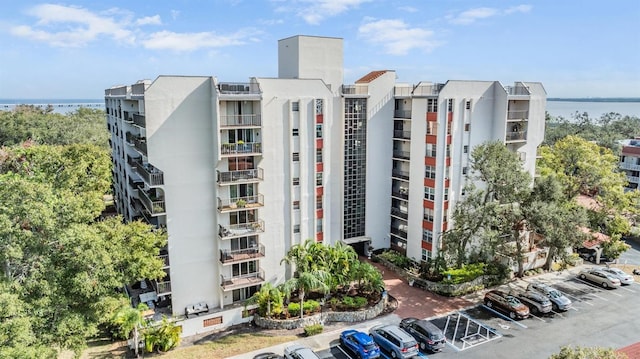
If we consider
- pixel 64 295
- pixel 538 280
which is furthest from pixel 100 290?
pixel 538 280

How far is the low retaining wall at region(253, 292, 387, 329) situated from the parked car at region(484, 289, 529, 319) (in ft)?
28.4

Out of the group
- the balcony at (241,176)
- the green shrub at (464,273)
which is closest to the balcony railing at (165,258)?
the balcony at (241,176)

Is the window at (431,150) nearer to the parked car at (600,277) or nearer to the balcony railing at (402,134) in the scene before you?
the balcony railing at (402,134)

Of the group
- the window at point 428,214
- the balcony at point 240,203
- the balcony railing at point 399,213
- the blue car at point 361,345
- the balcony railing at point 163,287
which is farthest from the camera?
the balcony railing at point 399,213

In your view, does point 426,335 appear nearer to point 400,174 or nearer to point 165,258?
point 400,174

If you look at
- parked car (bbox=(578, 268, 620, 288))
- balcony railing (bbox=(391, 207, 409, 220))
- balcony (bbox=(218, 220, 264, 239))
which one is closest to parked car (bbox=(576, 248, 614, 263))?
parked car (bbox=(578, 268, 620, 288))

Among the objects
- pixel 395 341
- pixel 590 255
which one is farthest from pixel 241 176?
pixel 590 255

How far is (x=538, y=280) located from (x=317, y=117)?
974 inches

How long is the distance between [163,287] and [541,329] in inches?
1070

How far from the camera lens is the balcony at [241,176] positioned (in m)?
32.0

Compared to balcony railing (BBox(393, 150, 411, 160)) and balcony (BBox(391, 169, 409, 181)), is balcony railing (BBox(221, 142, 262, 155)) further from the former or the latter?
balcony (BBox(391, 169, 409, 181))

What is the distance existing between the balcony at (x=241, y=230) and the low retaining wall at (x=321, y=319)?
19.7 ft

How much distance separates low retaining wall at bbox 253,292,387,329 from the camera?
31.5 metres

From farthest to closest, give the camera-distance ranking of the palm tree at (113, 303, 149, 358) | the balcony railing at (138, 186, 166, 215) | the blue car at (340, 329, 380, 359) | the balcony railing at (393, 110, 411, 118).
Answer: the balcony railing at (393, 110, 411, 118) < the balcony railing at (138, 186, 166, 215) < the blue car at (340, 329, 380, 359) < the palm tree at (113, 303, 149, 358)
